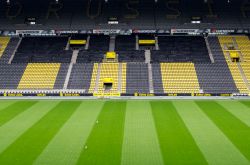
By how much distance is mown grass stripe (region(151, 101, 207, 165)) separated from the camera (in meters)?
21.6

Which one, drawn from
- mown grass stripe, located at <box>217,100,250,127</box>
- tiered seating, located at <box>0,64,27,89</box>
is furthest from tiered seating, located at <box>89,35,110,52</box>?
mown grass stripe, located at <box>217,100,250,127</box>

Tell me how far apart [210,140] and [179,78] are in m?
22.0

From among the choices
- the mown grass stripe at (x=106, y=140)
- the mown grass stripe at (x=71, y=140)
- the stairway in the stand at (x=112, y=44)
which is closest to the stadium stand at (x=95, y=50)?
the stairway in the stand at (x=112, y=44)

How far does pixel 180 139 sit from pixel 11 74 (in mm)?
29563

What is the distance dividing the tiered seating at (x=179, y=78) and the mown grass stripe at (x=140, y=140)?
10.0 metres

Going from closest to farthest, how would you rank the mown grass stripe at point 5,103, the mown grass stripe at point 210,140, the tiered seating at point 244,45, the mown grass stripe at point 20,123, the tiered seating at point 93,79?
1. the mown grass stripe at point 210,140
2. the mown grass stripe at point 20,123
3. the mown grass stripe at point 5,103
4. the tiered seating at point 93,79
5. the tiered seating at point 244,45

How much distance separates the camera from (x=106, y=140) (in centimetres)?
2536

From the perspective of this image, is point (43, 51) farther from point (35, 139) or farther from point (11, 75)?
point (35, 139)

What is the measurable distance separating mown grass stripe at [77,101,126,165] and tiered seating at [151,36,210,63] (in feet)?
Result: 57.6

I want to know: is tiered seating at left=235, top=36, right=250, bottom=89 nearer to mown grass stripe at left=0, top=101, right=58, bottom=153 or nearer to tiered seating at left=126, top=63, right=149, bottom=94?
tiered seating at left=126, top=63, right=149, bottom=94

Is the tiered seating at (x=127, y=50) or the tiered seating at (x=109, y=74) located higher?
the tiered seating at (x=127, y=50)

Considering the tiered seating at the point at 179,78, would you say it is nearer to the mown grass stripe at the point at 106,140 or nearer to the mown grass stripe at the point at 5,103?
the mown grass stripe at the point at 106,140

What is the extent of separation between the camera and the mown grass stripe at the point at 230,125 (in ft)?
79.6

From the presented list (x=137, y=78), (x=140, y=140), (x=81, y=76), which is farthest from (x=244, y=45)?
(x=140, y=140)
